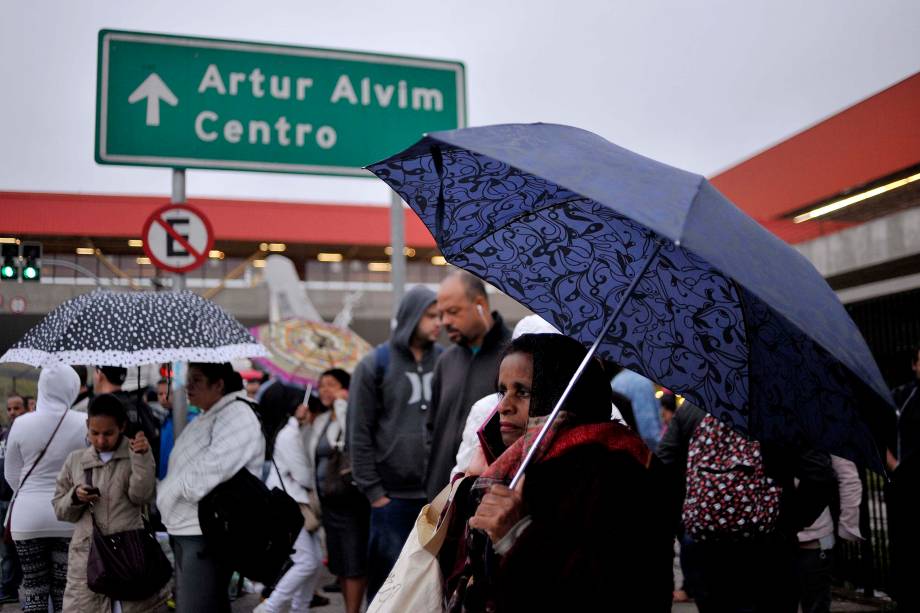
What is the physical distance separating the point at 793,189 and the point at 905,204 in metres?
3.50

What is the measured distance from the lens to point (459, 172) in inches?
105

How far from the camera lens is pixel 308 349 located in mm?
8117

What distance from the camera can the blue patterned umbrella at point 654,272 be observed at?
189 cm

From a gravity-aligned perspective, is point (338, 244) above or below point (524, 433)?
above

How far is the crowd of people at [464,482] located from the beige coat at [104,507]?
1 cm

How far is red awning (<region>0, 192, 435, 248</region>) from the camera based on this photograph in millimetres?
28328

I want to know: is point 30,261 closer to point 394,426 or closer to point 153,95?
point 153,95

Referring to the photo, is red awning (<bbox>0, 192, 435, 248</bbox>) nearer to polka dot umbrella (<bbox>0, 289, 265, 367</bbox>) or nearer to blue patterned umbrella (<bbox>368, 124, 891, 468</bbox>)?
polka dot umbrella (<bbox>0, 289, 265, 367</bbox>)

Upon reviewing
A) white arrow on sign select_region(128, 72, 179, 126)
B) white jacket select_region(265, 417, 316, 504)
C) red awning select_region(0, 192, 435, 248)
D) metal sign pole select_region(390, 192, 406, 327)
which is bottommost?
white jacket select_region(265, 417, 316, 504)

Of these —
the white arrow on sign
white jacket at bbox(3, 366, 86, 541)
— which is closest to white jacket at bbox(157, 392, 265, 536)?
white jacket at bbox(3, 366, 86, 541)

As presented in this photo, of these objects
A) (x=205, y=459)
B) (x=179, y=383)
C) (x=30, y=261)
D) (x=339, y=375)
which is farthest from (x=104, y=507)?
(x=30, y=261)

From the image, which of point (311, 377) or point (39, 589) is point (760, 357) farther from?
point (311, 377)

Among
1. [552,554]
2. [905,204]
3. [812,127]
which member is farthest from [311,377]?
[812,127]

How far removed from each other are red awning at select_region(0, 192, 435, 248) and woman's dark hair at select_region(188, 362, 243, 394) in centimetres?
2241
